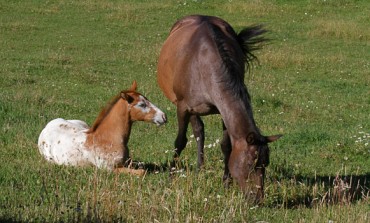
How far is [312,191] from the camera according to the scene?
9.22 meters

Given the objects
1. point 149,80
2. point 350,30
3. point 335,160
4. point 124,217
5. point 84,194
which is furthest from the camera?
point 350,30

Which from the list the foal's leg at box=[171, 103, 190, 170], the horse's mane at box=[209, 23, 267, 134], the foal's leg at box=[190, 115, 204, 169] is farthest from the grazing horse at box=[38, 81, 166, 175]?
the horse's mane at box=[209, 23, 267, 134]

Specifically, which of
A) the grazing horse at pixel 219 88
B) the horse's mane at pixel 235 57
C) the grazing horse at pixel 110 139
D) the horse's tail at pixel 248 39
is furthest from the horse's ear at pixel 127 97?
the horse's tail at pixel 248 39

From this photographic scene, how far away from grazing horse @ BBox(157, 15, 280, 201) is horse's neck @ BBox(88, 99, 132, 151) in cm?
67

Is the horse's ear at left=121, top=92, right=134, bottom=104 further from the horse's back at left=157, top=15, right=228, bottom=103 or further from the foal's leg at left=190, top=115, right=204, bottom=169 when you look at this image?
the foal's leg at left=190, top=115, right=204, bottom=169

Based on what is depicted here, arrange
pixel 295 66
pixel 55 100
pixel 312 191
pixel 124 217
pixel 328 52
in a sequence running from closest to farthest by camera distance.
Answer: pixel 124 217
pixel 312 191
pixel 55 100
pixel 295 66
pixel 328 52

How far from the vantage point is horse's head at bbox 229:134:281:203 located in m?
8.34

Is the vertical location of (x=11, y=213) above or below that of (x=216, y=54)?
below

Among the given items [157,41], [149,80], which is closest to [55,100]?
[149,80]

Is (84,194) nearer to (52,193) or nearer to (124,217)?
(52,193)

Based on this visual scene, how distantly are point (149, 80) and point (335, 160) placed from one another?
8736mm

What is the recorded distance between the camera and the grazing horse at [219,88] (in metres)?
8.41

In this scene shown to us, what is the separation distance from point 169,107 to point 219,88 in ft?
20.6

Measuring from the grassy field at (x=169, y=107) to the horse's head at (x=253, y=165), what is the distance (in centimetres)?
15
